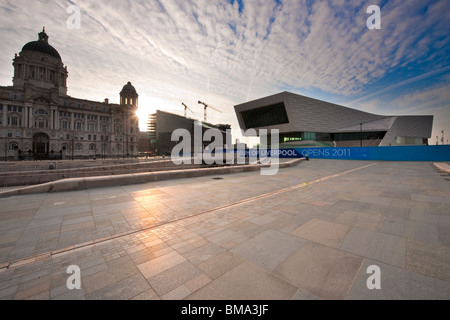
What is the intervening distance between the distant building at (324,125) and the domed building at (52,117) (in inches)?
2185

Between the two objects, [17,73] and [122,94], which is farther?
[122,94]

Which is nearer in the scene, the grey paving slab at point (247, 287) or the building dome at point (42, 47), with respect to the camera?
the grey paving slab at point (247, 287)

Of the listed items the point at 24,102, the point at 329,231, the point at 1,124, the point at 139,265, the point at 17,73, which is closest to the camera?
the point at 139,265

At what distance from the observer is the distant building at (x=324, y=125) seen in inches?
2371

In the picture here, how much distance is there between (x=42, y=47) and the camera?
68812mm

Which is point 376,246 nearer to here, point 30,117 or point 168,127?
point 30,117

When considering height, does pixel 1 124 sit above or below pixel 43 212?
above

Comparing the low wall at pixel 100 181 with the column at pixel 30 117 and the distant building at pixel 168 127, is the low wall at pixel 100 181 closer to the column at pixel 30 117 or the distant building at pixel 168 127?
the column at pixel 30 117

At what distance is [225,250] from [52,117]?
87.1 meters

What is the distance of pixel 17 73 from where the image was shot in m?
64.8

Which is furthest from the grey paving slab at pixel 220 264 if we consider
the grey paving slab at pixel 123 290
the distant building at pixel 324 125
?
the distant building at pixel 324 125
